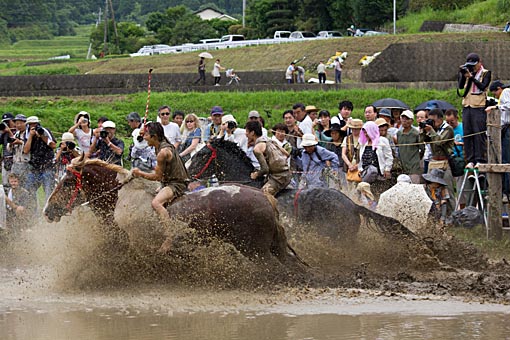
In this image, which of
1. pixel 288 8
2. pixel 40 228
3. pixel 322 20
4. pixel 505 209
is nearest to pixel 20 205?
pixel 40 228

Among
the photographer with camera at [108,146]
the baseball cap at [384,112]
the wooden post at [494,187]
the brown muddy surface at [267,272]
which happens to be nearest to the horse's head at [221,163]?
the brown muddy surface at [267,272]

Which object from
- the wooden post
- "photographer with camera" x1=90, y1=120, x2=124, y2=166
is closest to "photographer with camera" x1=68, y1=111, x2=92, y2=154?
"photographer with camera" x1=90, y1=120, x2=124, y2=166

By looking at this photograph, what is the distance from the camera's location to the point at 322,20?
251ft

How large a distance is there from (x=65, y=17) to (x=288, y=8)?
7909 centimetres

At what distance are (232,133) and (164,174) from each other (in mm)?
3858

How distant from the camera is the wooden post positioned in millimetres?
13914

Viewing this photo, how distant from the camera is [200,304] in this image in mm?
10641

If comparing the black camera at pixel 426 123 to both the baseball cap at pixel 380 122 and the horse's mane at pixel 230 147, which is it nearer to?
the baseball cap at pixel 380 122

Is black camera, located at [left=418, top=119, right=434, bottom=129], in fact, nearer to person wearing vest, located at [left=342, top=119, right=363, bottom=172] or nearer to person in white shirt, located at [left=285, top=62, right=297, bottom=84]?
person wearing vest, located at [left=342, top=119, right=363, bottom=172]

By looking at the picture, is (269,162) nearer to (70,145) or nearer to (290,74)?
(70,145)

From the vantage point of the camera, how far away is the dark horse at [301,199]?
1265 cm

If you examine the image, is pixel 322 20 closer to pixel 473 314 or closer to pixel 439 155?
pixel 439 155

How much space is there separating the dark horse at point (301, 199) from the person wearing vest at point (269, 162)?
0.56 feet

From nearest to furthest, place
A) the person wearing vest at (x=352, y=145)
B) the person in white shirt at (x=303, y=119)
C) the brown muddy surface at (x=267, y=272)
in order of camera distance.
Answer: the brown muddy surface at (x=267, y=272), the person wearing vest at (x=352, y=145), the person in white shirt at (x=303, y=119)
